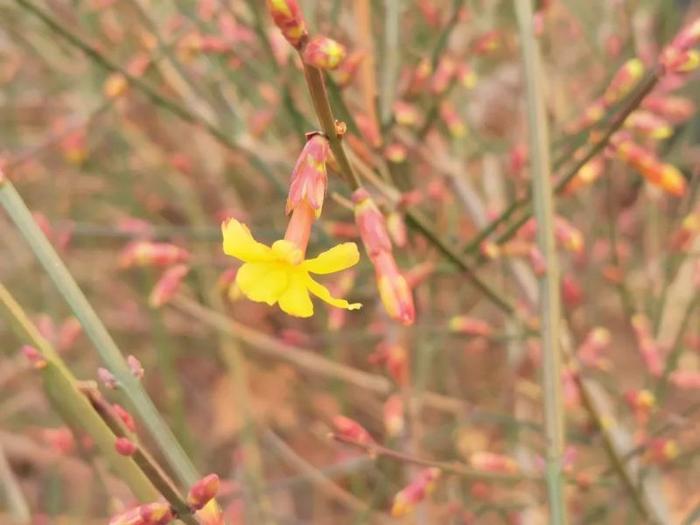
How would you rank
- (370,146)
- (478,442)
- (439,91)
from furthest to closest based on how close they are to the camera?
(478,442) < (439,91) < (370,146)

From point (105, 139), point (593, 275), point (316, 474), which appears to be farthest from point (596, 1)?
point (105, 139)

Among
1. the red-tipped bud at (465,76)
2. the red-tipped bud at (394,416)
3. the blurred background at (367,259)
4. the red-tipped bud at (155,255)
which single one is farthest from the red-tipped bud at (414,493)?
the red-tipped bud at (465,76)

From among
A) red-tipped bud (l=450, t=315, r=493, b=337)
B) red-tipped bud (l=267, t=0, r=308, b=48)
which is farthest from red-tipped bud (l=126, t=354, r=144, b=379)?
red-tipped bud (l=450, t=315, r=493, b=337)

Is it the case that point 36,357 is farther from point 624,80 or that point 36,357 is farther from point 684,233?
point 684,233

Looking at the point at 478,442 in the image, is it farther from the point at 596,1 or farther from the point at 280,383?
the point at 596,1

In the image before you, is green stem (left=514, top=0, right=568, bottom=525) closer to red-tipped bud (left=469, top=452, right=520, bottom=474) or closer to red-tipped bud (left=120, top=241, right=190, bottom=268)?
red-tipped bud (left=469, top=452, right=520, bottom=474)

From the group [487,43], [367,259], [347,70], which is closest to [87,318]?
[347,70]

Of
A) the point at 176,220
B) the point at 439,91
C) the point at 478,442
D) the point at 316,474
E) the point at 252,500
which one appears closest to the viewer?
the point at 439,91
